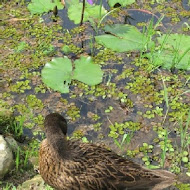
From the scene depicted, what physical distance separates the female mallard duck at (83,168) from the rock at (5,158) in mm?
467

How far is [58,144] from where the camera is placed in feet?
13.7

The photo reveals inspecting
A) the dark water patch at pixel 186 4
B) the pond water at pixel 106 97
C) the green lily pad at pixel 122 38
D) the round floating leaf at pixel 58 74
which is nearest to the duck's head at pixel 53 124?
the pond water at pixel 106 97

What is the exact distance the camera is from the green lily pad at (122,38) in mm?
6074

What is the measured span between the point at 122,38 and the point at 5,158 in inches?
98.7

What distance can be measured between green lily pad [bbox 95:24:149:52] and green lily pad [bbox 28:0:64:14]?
3.29 feet

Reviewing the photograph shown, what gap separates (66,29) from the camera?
668 centimetres

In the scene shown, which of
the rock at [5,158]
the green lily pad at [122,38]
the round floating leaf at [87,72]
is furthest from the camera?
the green lily pad at [122,38]

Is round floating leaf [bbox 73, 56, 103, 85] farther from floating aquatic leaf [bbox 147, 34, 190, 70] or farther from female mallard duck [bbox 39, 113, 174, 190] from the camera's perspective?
female mallard duck [bbox 39, 113, 174, 190]

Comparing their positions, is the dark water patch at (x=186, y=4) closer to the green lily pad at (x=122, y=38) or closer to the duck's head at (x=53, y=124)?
the green lily pad at (x=122, y=38)

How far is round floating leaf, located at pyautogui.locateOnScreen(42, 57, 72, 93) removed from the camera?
561 cm

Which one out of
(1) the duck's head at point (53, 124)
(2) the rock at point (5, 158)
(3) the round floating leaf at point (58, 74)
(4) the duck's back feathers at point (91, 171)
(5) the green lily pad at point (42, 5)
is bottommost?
(2) the rock at point (5, 158)

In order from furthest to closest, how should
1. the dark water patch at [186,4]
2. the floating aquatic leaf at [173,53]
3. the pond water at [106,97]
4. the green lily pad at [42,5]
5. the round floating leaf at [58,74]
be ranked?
the dark water patch at [186,4] < the green lily pad at [42,5] < the floating aquatic leaf at [173,53] < the round floating leaf at [58,74] < the pond water at [106,97]

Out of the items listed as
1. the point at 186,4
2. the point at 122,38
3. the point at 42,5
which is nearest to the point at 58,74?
the point at 122,38

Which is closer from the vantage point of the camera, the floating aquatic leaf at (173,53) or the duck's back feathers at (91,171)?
the duck's back feathers at (91,171)
